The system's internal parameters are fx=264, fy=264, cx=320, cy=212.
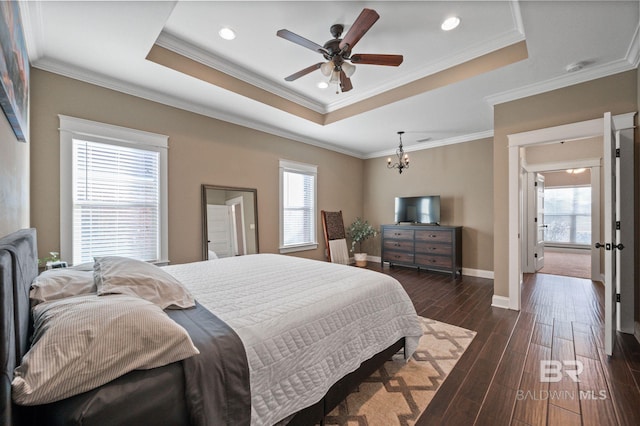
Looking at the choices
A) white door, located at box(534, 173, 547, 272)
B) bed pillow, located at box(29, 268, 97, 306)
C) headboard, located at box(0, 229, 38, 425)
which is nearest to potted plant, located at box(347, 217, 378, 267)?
white door, located at box(534, 173, 547, 272)

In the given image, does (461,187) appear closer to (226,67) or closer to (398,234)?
(398,234)

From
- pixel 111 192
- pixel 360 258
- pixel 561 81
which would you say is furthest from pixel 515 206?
pixel 111 192

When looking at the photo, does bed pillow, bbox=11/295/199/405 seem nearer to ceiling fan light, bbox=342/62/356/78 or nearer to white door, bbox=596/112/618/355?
ceiling fan light, bbox=342/62/356/78

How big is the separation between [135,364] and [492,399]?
2.10 metres

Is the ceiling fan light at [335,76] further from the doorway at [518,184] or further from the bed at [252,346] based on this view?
the doorway at [518,184]

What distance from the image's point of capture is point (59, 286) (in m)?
1.31

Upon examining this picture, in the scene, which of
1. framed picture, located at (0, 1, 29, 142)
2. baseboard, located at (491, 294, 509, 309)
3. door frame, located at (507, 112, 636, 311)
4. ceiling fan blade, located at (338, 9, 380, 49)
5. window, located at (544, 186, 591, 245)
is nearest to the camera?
framed picture, located at (0, 1, 29, 142)

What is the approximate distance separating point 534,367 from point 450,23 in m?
3.04

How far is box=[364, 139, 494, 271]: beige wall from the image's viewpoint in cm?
494

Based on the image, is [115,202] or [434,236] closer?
[115,202]

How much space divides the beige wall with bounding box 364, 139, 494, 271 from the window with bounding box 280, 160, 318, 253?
194cm

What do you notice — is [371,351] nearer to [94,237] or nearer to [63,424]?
[63,424]

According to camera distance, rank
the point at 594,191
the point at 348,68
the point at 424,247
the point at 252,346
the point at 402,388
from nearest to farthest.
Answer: the point at 252,346
the point at 402,388
the point at 348,68
the point at 594,191
the point at 424,247

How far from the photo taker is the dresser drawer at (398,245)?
547 centimetres
